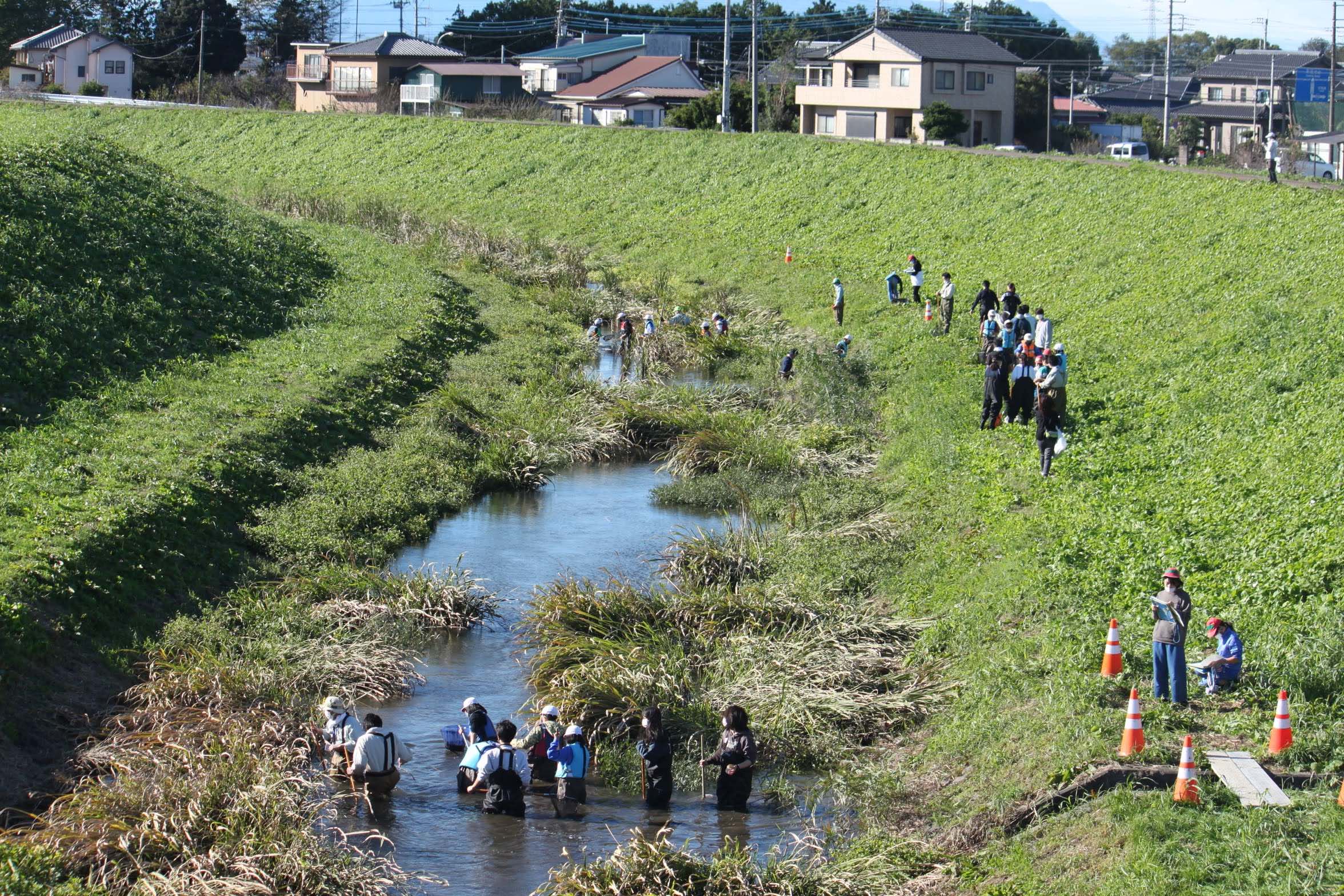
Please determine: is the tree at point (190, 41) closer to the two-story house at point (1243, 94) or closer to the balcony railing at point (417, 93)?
the balcony railing at point (417, 93)

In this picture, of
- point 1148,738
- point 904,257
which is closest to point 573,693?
point 1148,738

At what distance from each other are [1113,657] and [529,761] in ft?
18.3

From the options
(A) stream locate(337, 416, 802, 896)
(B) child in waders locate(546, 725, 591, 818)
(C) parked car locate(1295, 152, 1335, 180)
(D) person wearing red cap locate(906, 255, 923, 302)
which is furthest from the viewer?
(C) parked car locate(1295, 152, 1335, 180)

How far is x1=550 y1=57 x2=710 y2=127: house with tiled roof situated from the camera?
268 ft

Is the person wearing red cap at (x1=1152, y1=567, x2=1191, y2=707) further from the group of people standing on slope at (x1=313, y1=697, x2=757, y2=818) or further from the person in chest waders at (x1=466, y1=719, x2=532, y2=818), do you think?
the person in chest waders at (x1=466, y1=719, x2=532, y2=818)

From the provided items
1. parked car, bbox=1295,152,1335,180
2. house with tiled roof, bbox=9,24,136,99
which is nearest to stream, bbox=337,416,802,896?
parked car, bbox=1295,152,1335,180

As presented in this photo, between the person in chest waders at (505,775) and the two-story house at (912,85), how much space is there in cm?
5551

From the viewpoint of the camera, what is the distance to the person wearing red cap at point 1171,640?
39.6ft

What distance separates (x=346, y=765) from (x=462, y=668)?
10.7 feet

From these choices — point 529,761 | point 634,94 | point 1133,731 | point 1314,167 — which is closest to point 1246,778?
point 1133,731

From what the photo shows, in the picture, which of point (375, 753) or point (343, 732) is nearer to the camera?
point (375, 753)

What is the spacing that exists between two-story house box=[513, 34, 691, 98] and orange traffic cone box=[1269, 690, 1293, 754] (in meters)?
83.1

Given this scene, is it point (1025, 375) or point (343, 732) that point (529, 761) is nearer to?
point (343, 732)

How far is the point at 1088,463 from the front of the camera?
19484 mm
